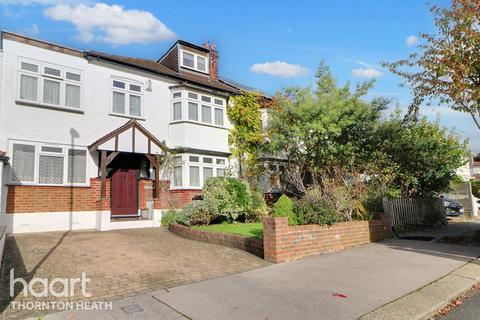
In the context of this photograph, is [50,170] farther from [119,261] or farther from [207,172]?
[119,261]

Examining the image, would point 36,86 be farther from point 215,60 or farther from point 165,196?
point 215,60

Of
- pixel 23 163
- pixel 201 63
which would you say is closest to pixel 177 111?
pixel 201 63

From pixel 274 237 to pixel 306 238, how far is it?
1.07 meters

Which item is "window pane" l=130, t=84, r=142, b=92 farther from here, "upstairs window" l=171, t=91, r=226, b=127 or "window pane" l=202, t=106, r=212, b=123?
"window pane" l=202, t=106, r=212, b=123

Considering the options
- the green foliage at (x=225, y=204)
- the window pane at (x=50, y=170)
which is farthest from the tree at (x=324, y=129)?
the window pane at (x=50, y=170)

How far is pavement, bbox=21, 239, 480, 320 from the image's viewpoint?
15.8ft

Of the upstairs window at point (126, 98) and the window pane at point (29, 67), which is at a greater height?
the window pane at point (29, 67)

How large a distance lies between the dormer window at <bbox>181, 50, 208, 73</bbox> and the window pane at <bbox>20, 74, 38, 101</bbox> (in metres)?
7.92

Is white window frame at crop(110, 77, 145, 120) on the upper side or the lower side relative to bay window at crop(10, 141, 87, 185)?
upper

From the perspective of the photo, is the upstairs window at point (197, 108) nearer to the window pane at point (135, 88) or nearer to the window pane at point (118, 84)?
the window pane at point (135, 88)

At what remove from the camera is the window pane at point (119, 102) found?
14.7m

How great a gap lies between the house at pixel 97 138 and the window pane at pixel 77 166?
0.12ft

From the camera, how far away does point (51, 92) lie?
13055mm

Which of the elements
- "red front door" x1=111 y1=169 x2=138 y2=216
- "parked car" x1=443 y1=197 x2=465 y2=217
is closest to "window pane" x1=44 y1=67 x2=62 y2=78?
"red front door" x1=111 y1=169 x2=138 y2=216
